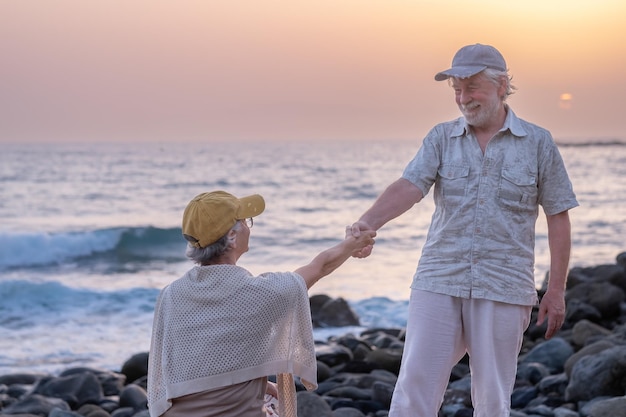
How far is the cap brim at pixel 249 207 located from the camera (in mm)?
3766

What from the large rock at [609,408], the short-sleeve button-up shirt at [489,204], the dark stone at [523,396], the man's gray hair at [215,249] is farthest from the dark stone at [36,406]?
the man's gray hair at [215,249]

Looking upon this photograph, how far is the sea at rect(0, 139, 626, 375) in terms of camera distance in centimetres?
1344

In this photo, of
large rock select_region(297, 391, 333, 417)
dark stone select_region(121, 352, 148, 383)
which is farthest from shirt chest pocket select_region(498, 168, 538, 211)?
dark stone select_region(121, 352, 148, 383)

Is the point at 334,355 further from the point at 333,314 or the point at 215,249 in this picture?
the point at 215,249

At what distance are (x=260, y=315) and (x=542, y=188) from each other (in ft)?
5.07

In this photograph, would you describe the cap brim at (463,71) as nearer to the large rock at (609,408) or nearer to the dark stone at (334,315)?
the large rock at (609,408)

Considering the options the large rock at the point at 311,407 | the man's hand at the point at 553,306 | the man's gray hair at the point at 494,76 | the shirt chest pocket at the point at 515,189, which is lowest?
the large rock at the point at 311,407

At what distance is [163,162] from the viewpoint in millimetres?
50062

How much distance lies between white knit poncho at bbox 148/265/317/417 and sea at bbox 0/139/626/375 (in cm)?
704

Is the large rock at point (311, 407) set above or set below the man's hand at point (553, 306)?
below

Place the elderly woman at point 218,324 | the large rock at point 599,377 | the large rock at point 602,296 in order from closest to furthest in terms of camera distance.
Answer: the elderly woman at point 218,324 → the large rock at point 599,377 → the large rock at point 602,296

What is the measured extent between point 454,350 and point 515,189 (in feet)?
2.51

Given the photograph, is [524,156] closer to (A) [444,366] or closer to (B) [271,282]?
(A) [444,366]

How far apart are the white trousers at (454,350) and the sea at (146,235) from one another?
6.65m
